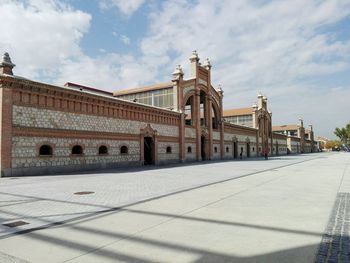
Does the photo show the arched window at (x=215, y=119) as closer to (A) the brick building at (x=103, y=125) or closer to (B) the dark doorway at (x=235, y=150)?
(A) the brick building at (x=103, y=125)

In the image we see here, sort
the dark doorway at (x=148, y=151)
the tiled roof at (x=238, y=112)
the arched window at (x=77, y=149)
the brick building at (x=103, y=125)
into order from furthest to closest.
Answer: the tiled roof at (x=238, y=112), the dark doorway at (x=148, y=151), the arched window at (x=77, y=149), the brick building at (x=103, y=125)

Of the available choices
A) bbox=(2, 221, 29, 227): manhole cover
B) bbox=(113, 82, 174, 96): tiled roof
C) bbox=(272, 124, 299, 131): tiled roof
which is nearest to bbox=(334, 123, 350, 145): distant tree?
bbox=(272, 124, 299, 131): tiled roof

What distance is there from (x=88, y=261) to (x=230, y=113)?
6157 centimetres

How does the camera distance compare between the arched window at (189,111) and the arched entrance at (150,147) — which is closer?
the arched entrance at (150,147)

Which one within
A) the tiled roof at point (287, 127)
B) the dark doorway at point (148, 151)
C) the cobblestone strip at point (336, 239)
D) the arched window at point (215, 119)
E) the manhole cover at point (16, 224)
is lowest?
the cobblestone strip at point (336, 239)

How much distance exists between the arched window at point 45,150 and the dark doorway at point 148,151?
34.7 feet

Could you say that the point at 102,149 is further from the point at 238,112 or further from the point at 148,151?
the point at 238,112

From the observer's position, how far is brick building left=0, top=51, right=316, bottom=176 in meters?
16.8

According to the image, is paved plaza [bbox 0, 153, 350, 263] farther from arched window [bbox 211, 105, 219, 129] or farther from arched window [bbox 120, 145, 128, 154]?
arched window [bbox 211, 105, 219, 129]

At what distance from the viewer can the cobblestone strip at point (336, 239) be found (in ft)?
13.8

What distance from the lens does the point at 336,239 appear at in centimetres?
498

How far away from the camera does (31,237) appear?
5.29m

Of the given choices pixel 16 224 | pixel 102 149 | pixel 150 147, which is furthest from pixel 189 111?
pixel 16 224

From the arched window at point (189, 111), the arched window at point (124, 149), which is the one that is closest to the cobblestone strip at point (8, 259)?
the arched window at point (124, 149)
